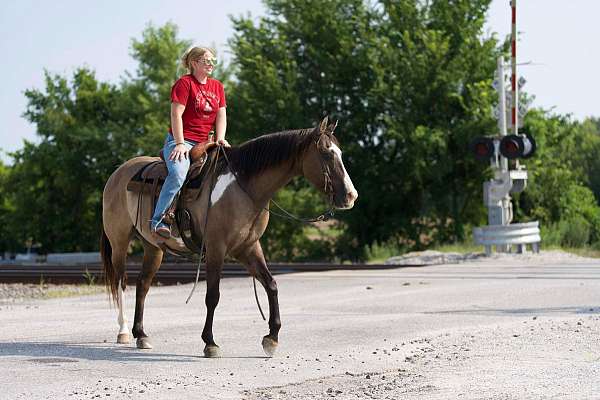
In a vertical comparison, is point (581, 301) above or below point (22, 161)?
below

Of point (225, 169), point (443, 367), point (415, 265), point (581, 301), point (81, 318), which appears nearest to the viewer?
point (443, 367)

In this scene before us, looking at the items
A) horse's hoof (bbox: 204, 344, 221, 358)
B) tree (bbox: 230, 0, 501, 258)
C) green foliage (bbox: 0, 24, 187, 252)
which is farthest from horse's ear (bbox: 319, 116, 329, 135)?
green foliage (bbox: 0, 24, 187, 252)

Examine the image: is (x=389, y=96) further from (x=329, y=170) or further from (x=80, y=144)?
(x=329, y=170)

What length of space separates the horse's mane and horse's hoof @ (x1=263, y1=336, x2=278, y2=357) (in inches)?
62.0

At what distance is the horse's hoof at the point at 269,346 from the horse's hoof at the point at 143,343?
54.0 inches

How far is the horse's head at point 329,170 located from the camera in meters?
9.55

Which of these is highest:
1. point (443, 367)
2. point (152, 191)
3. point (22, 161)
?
point (22, 161)

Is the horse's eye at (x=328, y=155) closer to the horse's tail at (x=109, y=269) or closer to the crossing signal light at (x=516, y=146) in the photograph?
the horse's tail at (x=109, y=269)

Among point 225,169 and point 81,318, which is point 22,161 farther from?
point 225,169

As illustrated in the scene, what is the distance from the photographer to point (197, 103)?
10.3 meters

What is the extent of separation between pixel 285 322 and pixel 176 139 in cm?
337

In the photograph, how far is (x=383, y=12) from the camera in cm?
3794

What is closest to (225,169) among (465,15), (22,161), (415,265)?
(415,265)

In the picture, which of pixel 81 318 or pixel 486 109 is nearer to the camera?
pixel 81 318
